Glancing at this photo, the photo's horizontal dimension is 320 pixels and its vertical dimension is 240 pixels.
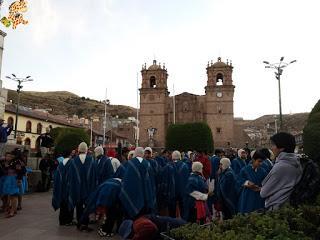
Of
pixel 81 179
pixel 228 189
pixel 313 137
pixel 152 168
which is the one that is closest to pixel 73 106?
pixel 81 179

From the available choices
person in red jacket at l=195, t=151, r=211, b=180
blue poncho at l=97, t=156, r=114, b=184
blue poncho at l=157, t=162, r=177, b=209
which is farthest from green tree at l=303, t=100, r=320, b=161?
blue poncho at l=97, t=156, r=114, b=184

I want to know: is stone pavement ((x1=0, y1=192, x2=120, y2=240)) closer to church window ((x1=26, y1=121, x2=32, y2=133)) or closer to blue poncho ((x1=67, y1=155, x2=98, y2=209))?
blue poncho ((x1=67, y1=155, x2=98, y2=209))

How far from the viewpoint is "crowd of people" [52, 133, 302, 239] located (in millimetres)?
4602

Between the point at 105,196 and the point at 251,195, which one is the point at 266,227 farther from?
the point at 105,196

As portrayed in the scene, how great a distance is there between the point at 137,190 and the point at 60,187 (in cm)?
250

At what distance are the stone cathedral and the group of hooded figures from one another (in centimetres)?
5934

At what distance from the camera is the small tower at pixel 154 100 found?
72562 mm

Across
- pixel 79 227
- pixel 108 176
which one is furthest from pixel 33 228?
pixel 108 176

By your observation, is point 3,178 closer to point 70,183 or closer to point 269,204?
point 70,183

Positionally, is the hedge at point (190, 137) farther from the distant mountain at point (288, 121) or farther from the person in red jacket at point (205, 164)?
the distant mountain at point (288, 121)

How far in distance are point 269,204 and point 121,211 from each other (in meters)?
4.16

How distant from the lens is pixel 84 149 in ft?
29.1

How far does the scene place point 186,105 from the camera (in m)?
75.2

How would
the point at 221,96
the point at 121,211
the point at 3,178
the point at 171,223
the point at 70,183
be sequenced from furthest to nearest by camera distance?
the point at 221,96 → the point at 3,178 → the point at 70,183 → the point at 121,211 → the point at 171,223
